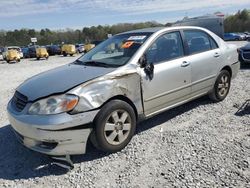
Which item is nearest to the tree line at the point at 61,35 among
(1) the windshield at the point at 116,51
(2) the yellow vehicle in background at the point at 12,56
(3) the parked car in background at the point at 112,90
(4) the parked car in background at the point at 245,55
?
(2) the yellow vehicle in background at the point at 12,56

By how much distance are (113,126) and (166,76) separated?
4.11 ft

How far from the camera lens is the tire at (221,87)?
5.61 metres

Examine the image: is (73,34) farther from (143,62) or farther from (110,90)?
(110,90)

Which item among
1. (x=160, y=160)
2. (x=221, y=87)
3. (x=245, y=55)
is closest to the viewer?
(x=160, y=160)

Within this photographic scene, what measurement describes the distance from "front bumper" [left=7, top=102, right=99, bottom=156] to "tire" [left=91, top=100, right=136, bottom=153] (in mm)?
119

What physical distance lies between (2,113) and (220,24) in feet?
44.8

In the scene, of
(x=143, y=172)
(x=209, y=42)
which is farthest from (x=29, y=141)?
(x=209, y=42)

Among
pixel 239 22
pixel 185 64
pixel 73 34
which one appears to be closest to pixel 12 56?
pixel 185 64

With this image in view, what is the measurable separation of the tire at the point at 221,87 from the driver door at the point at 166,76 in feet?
3.23

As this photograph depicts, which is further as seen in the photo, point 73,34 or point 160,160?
point 73,34

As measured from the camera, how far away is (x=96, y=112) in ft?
11.6

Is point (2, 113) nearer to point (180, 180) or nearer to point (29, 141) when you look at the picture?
point (29, 141)

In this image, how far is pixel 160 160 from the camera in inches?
142

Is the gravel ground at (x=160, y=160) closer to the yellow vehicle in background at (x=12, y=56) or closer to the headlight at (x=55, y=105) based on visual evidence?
the headlight at (x=55, y=105)
